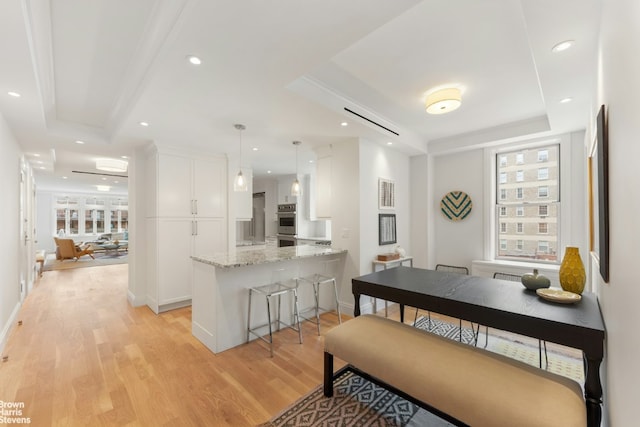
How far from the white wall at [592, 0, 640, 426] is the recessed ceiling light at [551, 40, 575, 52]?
52 centimetres

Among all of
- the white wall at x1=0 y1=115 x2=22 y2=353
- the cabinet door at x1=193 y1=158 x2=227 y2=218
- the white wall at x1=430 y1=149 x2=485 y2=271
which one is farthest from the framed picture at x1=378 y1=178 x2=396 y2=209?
the white wall at x1=0 y1=115 x2=22 y2=353

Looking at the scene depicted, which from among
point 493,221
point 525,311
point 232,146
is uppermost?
point 232,146

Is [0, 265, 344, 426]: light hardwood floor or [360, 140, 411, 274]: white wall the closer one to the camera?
[0, 265, 344, 426]: light hardwood floor

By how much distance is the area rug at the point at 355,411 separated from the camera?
184 cm

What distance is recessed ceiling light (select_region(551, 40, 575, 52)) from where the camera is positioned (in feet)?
5.79

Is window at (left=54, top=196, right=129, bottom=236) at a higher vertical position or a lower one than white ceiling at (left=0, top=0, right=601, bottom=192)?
lower

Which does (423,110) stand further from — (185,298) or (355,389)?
(185,298)

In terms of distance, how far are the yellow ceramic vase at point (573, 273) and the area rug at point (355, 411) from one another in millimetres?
1251

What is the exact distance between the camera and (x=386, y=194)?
4234 millimetres

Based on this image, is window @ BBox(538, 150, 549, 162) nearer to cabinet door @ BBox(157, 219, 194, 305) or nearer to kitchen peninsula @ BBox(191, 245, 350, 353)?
kitchen peninsula @ BBox(191, 245, 350, 353)

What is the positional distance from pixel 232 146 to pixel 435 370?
3.83 m

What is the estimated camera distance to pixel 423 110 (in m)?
3.32

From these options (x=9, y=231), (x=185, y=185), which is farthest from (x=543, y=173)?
(x=9, y=231)

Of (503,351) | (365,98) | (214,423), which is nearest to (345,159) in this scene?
(365,98)
